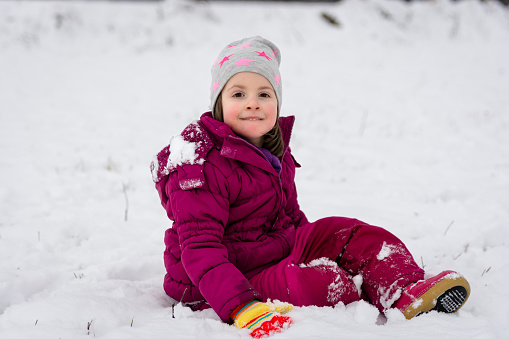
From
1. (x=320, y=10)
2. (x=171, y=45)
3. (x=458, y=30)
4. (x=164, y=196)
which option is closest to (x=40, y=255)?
(x=164, y=196)

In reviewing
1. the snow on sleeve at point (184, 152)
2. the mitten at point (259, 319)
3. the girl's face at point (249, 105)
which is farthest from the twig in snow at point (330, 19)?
the mitten at point (259, 319)

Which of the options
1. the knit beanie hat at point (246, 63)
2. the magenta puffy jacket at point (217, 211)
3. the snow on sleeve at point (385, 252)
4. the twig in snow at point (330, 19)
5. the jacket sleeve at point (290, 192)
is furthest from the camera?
the twig in snow at point (330, 19)

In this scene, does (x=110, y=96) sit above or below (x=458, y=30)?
below

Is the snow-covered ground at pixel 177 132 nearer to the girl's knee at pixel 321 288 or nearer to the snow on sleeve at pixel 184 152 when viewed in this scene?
the girl's knee at pixel 321 288

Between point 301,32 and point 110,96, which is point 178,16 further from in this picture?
point 110,96

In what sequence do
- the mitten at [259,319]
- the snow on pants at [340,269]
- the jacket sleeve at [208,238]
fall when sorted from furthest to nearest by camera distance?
the snow on pants at [340,269], the jacket sleeve at [208,238], the mitten at [259,319]

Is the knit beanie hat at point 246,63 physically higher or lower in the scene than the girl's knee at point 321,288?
higher

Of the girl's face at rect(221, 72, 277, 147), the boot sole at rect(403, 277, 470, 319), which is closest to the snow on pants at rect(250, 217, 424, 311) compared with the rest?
the boot sole at rect(403, 277, 470, 319)

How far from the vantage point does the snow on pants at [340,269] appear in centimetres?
195

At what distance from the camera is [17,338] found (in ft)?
5.06

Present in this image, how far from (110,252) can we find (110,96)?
5321mm

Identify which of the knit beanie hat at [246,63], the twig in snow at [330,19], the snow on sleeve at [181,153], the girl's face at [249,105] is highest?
the twig in snow at [330,19]

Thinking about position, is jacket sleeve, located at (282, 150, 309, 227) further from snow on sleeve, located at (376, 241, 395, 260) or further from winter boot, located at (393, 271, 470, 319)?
winter boot, located at (393, 271, 470, 319)

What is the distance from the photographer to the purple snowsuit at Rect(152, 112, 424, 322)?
1.89m
